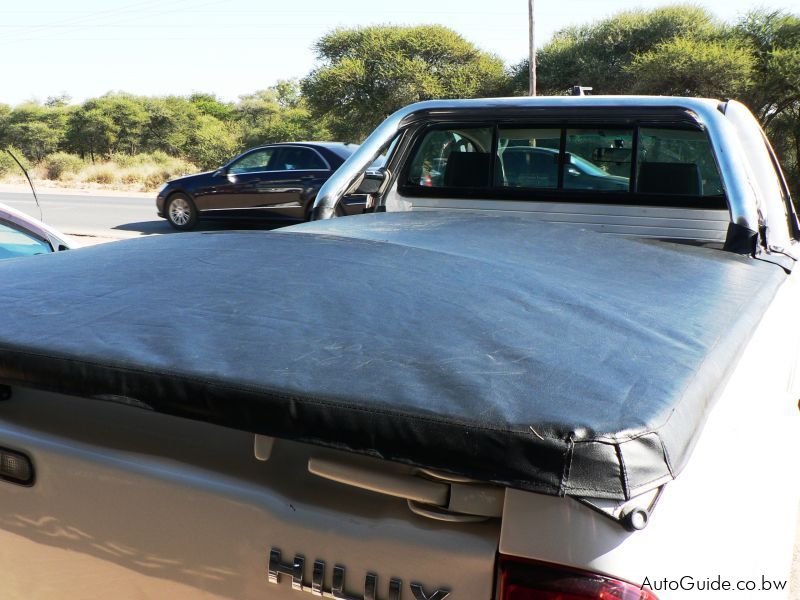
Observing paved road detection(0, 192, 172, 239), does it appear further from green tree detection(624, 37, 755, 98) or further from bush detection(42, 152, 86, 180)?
green tree detection(624, 37, 755, 98)

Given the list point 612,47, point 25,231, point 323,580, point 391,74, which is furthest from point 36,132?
point 323,580

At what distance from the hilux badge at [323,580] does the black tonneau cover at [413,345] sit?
0.21 m

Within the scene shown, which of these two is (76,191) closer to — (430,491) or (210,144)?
(210,144)

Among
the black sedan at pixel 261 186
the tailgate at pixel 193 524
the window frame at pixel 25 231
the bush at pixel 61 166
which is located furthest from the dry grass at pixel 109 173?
the tailgate at pixel 193 524

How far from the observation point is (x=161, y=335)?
157 cm

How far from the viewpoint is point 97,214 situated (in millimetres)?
19547

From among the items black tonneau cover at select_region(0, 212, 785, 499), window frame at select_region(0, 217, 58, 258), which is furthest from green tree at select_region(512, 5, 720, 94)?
black tonneau cover at select_region(0, 212, 785, 499)

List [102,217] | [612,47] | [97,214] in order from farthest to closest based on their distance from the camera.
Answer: [612,47] → [97,214] → [102,217]

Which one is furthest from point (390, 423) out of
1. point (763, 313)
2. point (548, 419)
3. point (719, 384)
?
point (763, 313)

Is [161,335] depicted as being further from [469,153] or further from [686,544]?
[469,153]

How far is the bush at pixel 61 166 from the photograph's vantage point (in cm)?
3720

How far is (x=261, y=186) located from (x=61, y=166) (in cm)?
2654

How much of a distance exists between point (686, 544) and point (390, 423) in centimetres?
51

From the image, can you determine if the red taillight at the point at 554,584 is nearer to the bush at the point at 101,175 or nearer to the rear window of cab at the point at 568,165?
the rear window of cab at the point at 568,165
